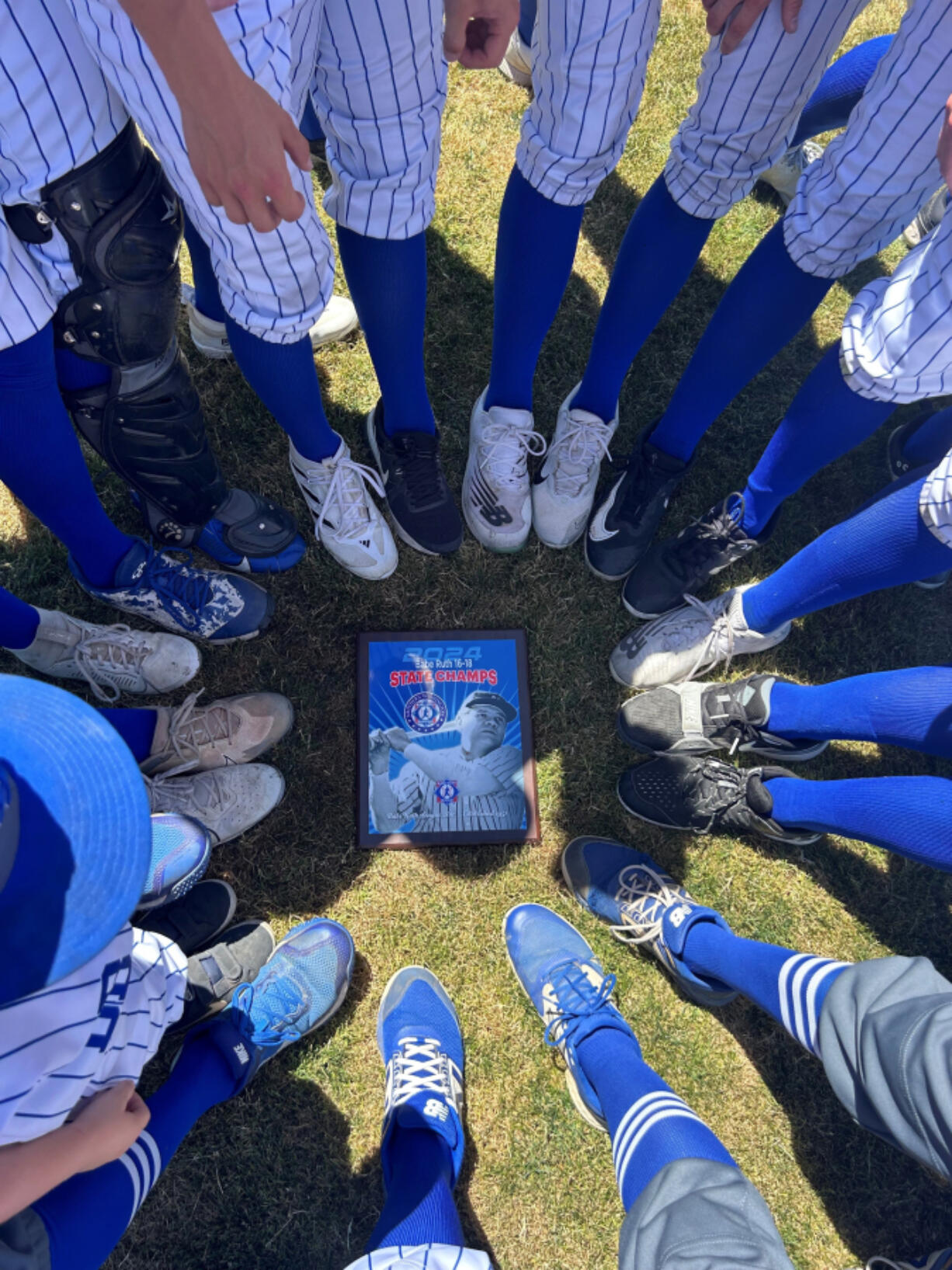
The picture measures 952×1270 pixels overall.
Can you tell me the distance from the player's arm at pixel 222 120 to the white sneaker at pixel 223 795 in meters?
1.22

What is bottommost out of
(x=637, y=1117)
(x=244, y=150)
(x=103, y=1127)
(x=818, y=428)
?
(x=637, y=1117)

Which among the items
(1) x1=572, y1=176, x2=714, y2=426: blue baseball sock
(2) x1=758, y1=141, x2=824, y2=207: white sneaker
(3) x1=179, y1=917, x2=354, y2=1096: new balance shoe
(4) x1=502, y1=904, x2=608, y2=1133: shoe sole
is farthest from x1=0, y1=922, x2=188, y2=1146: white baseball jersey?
(2) x1=758, y1=141, x2=824, y2=207: white sneaker

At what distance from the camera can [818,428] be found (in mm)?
1545

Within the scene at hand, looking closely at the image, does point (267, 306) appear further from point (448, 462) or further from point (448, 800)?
point (448, 800)

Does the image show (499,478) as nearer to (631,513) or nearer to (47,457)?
(631,513)

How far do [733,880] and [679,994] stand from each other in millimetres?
302

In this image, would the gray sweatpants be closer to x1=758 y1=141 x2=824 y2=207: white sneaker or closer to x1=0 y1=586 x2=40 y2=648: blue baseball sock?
x1=0 y1=586 x2=40 y2=648: blue baseball sock

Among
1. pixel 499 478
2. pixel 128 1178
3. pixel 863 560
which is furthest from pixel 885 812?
pixel 128 1178

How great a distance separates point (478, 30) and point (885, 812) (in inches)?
62.7

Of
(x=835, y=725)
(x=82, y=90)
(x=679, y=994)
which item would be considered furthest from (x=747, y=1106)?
(x=82, y=90)

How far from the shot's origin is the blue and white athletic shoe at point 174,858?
1.58 metres

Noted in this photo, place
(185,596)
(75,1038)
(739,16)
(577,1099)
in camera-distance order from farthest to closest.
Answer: (185,596) < (577,1099) < (739,16) < (75,1038)

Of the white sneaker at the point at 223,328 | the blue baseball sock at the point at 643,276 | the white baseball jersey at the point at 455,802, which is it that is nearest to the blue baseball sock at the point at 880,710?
the white baseball jersey at the point at 455,802

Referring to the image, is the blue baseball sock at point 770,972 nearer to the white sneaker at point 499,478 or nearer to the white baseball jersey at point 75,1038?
the white sneaker at point 499,478
